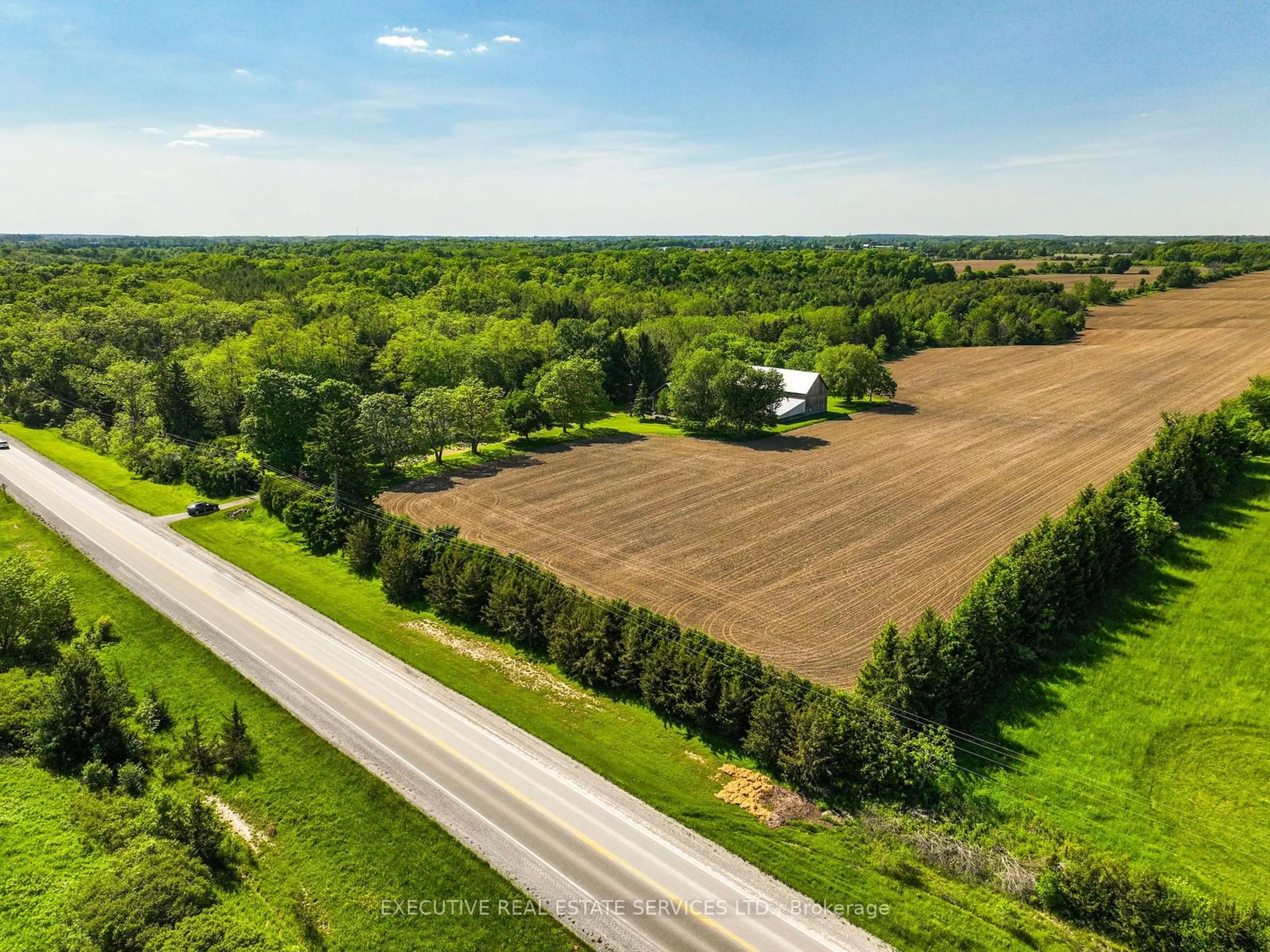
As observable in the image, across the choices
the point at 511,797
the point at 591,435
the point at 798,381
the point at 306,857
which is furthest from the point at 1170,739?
the point at 798,381

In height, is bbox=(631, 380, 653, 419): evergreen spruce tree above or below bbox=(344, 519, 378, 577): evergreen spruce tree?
above

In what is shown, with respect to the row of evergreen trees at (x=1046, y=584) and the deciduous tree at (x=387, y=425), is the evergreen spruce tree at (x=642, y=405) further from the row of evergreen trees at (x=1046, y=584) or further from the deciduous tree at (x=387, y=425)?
the row of evergreen trees at (x=1046, y=584)

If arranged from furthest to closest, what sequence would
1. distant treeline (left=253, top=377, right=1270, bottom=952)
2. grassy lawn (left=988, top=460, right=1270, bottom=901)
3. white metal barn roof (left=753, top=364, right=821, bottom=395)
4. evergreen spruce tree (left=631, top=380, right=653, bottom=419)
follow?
evergreen spruce tree (left=631, top=380, right=653, bottom=419)
white metal barn roof (left=753, top=364, right=821, bottom=395)
grassy lawn (left=988, top=460, right=1270, bottom=901)
distant treeline (left=253, top=377, right=1270, bottom=952)

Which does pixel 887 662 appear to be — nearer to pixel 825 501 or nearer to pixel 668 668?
pixel 668 668

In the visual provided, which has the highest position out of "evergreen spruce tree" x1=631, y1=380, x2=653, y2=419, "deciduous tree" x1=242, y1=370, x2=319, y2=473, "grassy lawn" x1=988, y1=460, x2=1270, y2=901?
"deciduous tree" x1=242, y1=370, x2=319, y2=473

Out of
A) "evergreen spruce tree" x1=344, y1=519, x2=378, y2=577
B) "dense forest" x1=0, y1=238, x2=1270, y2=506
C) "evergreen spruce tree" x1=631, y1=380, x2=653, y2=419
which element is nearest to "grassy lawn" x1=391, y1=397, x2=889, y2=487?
"evergreen spruce tree" x1=631, y1=380, x2=653, y2=419

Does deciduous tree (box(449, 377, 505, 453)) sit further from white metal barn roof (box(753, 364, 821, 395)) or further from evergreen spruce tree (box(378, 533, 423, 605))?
white metal barn roof (box(753, 364, 821, 395))

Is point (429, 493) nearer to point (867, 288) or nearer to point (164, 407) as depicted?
point (164, 407)
